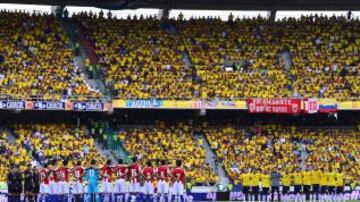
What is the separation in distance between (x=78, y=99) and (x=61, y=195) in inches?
447

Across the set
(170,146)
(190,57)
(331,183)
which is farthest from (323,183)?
(190,57)

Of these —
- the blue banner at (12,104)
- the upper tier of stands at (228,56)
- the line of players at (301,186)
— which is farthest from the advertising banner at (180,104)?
the line of players at (301,186)

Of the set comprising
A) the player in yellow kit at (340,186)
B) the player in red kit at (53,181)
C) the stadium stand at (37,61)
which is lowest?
the player in yellow kit at (340,186)

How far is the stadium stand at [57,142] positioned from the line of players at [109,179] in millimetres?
8527

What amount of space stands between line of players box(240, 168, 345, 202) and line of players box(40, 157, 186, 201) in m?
7.53

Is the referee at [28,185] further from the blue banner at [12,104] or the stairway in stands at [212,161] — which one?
the stairway in stands at [212,161]

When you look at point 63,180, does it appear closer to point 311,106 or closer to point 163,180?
point 163,180

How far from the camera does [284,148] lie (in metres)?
46.9

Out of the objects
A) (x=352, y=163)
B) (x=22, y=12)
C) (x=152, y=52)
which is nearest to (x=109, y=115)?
(x=152, y=52)

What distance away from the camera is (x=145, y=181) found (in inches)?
1330

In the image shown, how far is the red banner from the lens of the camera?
46.2 metres

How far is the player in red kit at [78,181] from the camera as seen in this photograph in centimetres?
3328

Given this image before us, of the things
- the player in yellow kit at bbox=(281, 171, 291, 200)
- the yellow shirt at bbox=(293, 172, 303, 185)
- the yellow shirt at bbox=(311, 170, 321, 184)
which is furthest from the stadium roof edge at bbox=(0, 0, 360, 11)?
the yellow shirt at bbox=(311, 170, 321, 184)

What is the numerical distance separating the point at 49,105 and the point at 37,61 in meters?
3.52
